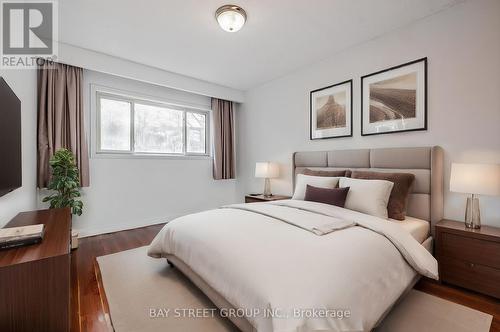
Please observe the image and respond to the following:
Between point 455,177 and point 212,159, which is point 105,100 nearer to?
point 212,159

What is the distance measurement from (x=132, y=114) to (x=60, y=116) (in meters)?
1.03

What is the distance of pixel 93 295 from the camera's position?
1.87m

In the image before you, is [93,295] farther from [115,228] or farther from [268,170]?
[268,170]

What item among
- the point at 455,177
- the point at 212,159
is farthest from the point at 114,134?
the point at 455,177

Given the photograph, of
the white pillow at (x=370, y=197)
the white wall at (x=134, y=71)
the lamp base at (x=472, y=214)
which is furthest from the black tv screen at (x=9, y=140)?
the lamp base at (x=472, y=214)

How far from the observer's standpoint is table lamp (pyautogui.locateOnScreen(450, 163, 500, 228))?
5.95 ft

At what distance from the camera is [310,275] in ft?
3.68

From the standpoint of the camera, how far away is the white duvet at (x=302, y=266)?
1.02m

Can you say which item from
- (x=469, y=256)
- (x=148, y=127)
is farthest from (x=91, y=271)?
(x=469, y=256)

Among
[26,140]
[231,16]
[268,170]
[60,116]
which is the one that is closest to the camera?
[231,16]

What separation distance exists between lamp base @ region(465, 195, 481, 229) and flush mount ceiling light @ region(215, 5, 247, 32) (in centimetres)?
267

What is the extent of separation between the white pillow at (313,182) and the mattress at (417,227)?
720 mm

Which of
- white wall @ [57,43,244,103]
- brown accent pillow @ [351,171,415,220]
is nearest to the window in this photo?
white wall @ [57,43,244,103]

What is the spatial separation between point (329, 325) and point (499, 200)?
215cm
